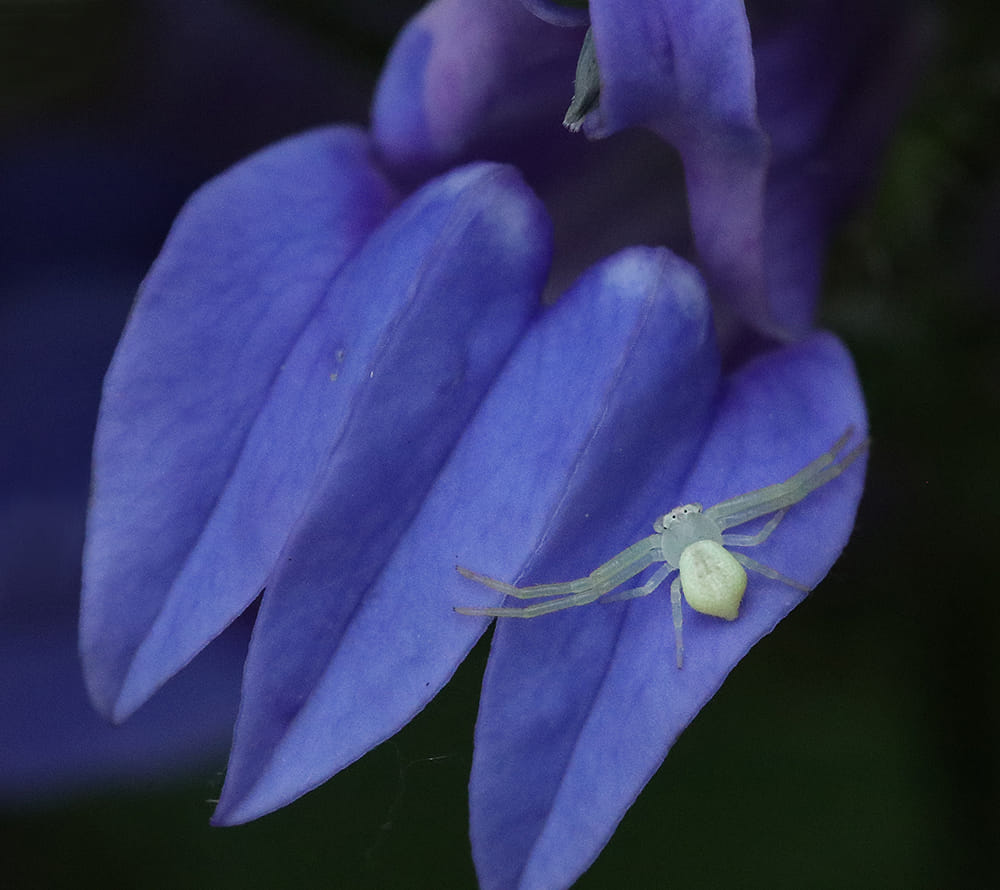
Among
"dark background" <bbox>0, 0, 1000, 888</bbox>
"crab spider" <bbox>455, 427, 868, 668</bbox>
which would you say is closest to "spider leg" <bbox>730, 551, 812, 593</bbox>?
"crab spider" <bbox>455, 427, 868, 668</bbox>

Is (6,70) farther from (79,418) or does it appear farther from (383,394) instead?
(383,394)

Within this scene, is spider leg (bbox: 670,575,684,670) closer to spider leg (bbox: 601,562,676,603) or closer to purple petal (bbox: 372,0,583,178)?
spider leg (bbox: 601,562,676,603)

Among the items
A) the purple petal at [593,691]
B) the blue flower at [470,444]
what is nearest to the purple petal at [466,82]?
the blue flower at [470,444]

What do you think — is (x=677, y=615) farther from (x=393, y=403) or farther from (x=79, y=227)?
(x=79, y=227)

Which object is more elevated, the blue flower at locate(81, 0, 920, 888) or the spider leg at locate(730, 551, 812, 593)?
the blue flower at locate(81, 0, 920, 888)

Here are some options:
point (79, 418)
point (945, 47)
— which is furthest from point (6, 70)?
point (945, 47)

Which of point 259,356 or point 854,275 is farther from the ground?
point 259,356

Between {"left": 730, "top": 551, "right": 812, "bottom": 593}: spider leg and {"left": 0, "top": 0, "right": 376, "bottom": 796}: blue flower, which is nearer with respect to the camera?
{"left": 730, "top": 551, "right": 812, "bottom": 593}: spider leg

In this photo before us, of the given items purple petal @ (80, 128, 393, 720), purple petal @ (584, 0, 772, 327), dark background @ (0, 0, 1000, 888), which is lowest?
dark background @ (0, 0, 1000, 888)
